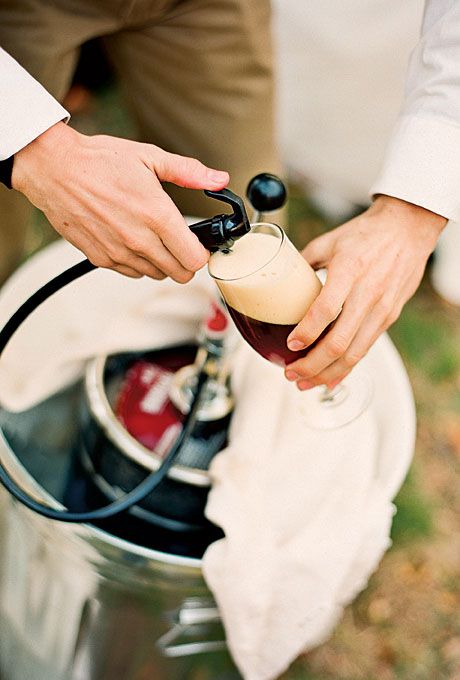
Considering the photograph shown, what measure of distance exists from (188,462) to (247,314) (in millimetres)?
379

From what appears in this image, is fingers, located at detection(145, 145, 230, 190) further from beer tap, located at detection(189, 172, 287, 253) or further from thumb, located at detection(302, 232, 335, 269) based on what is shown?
thumb, located at detection(302, 232, 335, 269)

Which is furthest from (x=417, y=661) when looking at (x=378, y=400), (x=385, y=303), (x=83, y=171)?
(x=83, y=171)

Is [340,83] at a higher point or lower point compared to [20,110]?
lower

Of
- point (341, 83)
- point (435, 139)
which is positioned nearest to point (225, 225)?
point (435, 139)

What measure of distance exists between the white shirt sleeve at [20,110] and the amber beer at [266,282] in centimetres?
24

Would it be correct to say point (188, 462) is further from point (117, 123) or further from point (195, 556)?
point (117, 123)

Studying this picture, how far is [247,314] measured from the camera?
0.89 metres

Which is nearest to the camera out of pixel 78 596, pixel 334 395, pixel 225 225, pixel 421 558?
pixel 225 225

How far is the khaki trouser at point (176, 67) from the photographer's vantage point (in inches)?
45.6

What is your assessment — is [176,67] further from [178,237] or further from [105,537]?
[105,537]

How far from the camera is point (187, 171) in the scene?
0.85 meters

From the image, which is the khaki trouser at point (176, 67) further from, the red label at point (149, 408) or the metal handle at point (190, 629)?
the metal handle at point (190, 629)

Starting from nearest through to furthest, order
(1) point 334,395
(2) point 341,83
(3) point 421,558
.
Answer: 1. (1) point 334,395
2. (3) point 421,558
3. (2) point 341,83

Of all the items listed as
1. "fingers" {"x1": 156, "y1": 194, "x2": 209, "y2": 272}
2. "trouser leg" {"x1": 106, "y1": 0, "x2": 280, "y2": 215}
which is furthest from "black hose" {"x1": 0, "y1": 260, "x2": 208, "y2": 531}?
"trouser leg" {"x1": 106, "y1": 0, "x2": 280, "y2": 215}
